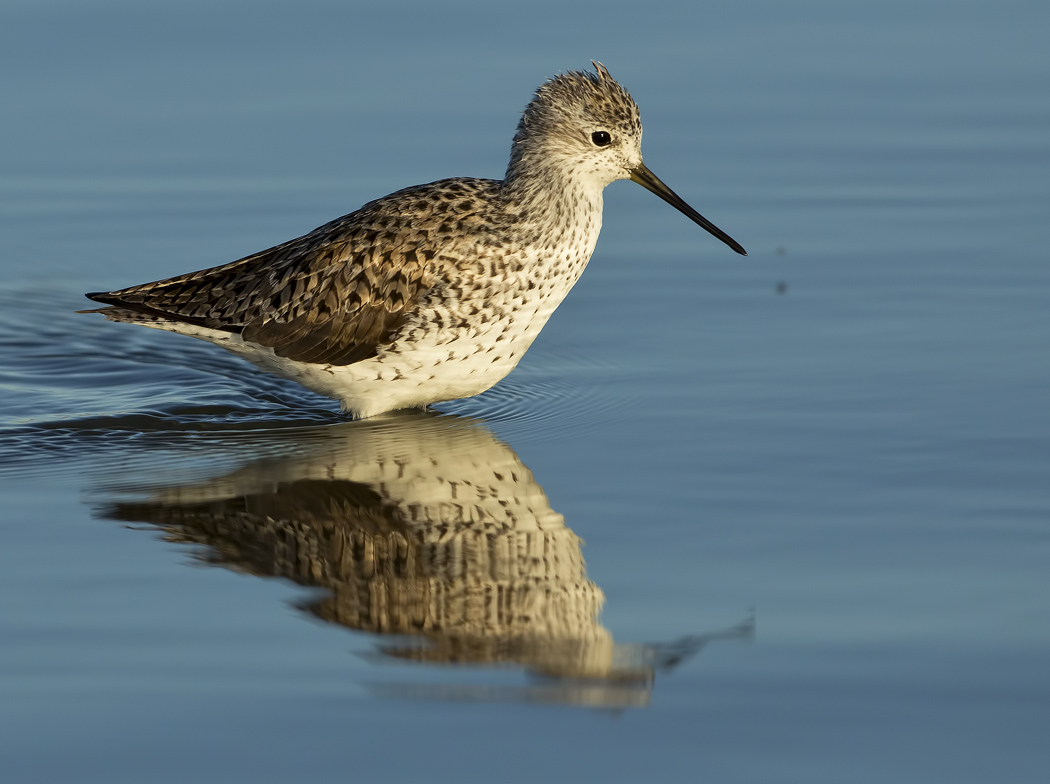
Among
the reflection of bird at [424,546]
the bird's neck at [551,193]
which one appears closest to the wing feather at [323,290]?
Result: the bird's neck at [551,193]

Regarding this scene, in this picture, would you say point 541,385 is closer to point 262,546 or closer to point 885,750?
point 262,546

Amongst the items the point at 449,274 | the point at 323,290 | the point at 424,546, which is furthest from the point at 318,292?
the point at 424,546

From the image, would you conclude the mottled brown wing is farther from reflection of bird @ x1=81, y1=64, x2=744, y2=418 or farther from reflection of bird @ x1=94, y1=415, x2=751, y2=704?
reflection of bird @ x1=94, y1=415, x2=751, y2=704

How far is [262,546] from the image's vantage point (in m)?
6.51

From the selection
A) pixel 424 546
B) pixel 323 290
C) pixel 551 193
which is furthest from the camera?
pixel 323 290

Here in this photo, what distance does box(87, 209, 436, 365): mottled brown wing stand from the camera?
8320 millimetres

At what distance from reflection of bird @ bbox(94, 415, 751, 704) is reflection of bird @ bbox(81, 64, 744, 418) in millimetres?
459

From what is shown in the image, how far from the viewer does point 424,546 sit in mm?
6457

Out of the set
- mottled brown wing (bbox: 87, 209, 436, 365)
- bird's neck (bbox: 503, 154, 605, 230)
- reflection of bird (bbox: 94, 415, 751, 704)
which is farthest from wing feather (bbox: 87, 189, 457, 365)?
reflection of bird (bbox: 94, 415, 751, 704)

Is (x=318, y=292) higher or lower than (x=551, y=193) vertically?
lower

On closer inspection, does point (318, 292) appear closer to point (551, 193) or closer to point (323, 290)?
point (323, 290)

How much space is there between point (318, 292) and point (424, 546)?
2.56 meters

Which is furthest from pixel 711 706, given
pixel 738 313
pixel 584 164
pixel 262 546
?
pixel 738 313

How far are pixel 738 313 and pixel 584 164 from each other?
5.79 feet
